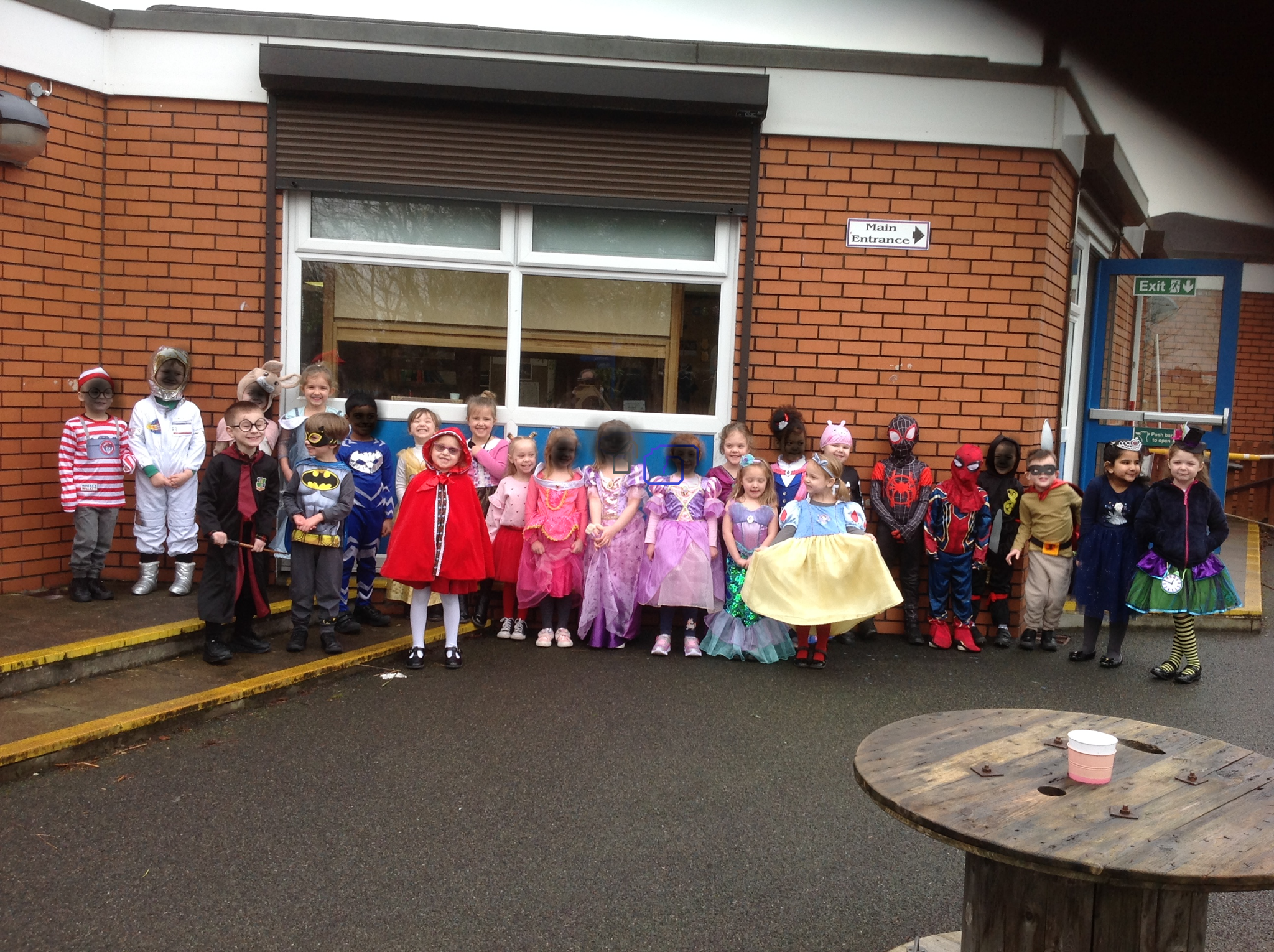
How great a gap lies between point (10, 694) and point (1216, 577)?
6.98 meters

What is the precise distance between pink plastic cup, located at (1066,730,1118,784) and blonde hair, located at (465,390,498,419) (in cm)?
518

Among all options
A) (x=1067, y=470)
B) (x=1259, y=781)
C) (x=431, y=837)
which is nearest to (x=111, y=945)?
(x=431, y=837)

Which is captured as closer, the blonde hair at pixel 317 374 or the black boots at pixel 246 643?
the black boots at pixel 246 643

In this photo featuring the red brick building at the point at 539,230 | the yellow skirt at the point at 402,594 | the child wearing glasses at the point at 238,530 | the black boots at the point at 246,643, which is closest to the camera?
the child wearing glasses at the point at 238,530

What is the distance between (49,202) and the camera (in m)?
6.75

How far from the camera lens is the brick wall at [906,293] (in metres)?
7.24

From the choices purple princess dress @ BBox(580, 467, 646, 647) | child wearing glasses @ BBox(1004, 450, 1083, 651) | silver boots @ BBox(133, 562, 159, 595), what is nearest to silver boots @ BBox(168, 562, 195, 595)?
silver boots @ BBox(133, 562, 159, 595)

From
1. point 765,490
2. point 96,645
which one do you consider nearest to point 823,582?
point 765,490

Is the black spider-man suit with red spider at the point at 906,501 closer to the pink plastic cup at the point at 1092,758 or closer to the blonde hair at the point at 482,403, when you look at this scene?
the blonde hair at the point at 482,403

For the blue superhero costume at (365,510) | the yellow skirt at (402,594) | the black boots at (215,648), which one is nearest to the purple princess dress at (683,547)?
the yellow skirt at (402,594)

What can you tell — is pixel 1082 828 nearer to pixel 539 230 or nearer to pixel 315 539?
pixel 315 539

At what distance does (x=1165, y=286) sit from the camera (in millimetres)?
8961

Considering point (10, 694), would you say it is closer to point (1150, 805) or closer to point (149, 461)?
point (149, 461)

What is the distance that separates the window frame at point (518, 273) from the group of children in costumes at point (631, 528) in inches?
11.5
